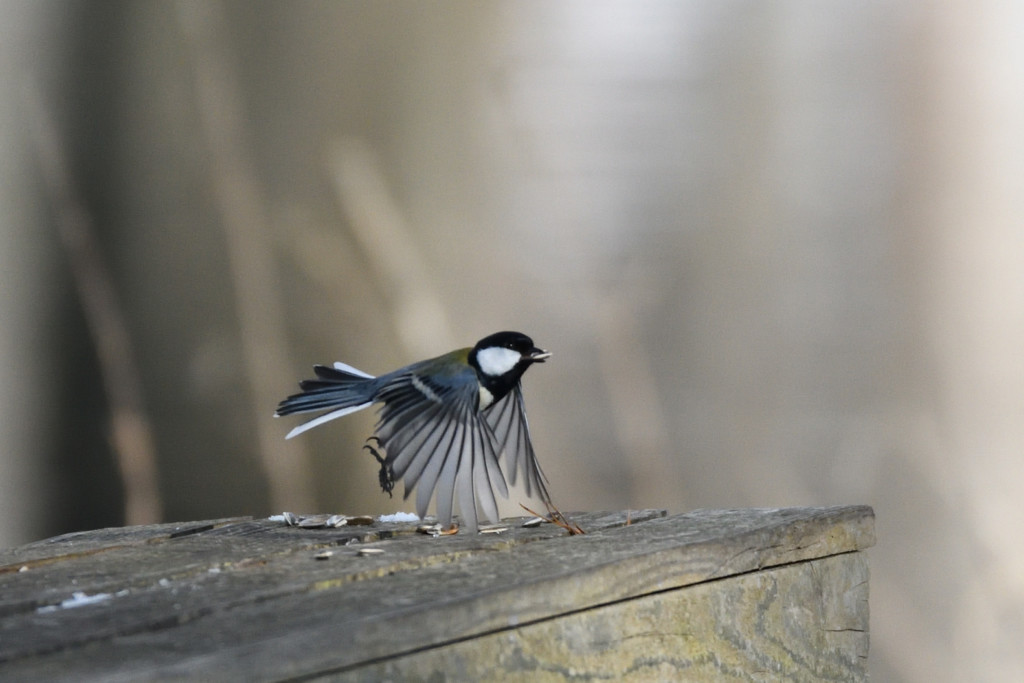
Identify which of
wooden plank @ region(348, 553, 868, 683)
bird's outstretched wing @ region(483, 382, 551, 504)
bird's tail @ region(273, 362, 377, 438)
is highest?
bird's tail @ region(273, 362, 377, 438)

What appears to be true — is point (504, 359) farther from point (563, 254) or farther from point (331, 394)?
point (563, 254)

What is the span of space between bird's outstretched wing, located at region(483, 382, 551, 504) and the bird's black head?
4 cm

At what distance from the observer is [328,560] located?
1.30m

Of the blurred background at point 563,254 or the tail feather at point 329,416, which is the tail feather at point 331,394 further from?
the blurred background at point 563,254

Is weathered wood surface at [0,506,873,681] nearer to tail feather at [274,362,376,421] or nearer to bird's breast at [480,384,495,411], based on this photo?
bird's breast at [480,384,495,411]

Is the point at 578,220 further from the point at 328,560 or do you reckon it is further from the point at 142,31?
the point at 328,560

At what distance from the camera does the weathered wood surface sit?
2.98 feet

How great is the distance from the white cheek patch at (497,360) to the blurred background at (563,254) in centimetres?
114

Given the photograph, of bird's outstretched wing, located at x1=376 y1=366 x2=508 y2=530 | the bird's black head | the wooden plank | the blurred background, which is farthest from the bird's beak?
the blurred background

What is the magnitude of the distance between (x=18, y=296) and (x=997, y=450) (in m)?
2.79

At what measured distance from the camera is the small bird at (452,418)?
67.3 inches

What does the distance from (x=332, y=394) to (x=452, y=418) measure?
0.40m

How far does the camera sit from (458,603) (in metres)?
0.98

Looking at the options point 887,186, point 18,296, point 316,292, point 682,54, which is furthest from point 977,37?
point 18,296
